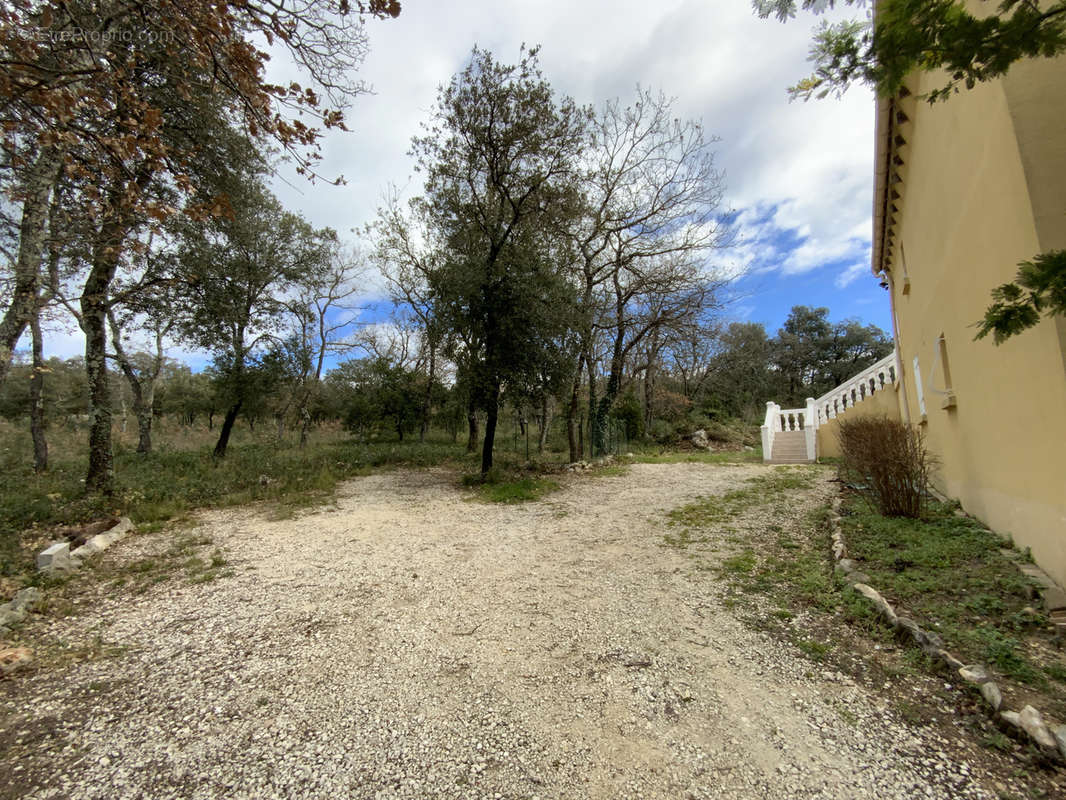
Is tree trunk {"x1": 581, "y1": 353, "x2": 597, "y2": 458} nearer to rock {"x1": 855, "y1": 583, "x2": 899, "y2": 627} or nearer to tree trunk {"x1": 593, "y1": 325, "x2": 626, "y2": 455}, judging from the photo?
tree trunk {"x1": 593, "y1": 325, "x2": 626, "y2": 455}

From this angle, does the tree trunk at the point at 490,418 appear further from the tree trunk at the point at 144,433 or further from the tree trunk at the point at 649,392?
the tree trunk at the point at 649,392

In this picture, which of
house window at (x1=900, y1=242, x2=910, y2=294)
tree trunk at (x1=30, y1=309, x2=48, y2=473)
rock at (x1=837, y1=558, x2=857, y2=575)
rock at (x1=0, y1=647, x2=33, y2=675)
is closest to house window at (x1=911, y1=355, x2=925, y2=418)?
house window at (x1=900, y1=242, x2=910, y2=294)

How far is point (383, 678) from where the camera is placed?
8.32 feet

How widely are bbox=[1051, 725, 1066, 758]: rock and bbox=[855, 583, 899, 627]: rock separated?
957 millimetres

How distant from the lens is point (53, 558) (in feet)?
13.4

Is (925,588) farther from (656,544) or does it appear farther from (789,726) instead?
(656,544)

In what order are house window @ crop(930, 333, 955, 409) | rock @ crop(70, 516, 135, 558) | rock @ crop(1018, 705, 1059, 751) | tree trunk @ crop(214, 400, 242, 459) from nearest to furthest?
rock @ crop(1018, 705, 1059, 751), rock @ crop(70, 516, 135, 558), house window @ crop(930, 333, 955, 409), tree trunk @ crop(214, 400, 242, 459)

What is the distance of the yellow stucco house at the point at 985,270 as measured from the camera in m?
2.81

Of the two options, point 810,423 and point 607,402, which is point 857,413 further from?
point 607,402

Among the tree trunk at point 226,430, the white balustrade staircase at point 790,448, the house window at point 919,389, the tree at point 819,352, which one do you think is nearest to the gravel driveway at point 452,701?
the house window at point 919,389

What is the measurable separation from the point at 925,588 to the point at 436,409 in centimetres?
1933

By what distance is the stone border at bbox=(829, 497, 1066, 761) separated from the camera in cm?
172

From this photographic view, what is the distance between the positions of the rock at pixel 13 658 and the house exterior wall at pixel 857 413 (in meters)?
9.76

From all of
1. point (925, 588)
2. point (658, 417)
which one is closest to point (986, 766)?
point (925, 588)
